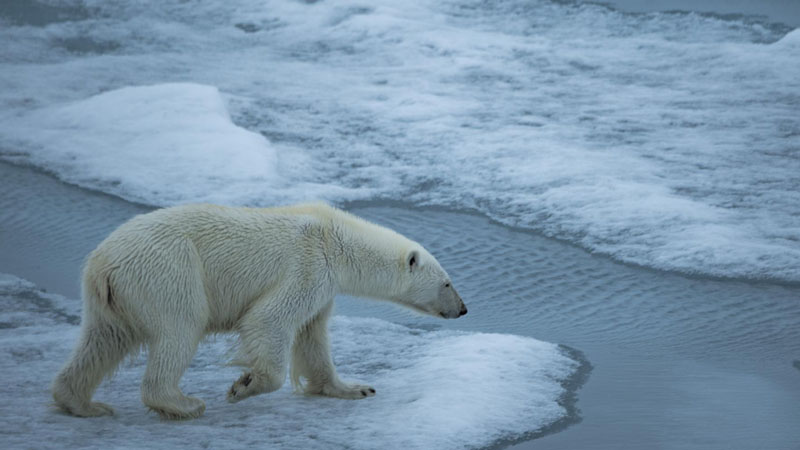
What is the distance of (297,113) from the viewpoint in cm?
951

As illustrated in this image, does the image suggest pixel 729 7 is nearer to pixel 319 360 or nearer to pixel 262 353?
pixel 319 360

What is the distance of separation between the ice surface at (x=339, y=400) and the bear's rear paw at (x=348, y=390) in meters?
0.06

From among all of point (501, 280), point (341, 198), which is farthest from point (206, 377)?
point (341, 198)

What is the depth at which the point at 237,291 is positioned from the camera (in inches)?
171

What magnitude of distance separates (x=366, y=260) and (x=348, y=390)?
1.97ft

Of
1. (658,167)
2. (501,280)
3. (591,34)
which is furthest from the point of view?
(591,34)

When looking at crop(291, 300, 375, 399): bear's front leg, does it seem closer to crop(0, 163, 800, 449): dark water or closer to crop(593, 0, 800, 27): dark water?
crop(0, 163, 800, 449): dark water

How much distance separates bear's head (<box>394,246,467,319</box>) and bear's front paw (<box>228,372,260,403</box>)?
0.87 m

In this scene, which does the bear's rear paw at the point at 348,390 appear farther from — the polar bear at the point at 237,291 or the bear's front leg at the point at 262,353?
the bear's front leg at the point at 262,353

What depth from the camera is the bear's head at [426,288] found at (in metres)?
4.73

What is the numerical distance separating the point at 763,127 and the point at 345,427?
243 inches

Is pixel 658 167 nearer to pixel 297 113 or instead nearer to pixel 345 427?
pixel 297 113

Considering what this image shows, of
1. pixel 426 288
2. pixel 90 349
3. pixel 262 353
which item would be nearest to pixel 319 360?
pixel 262 353

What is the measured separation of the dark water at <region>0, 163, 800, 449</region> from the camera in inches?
172
